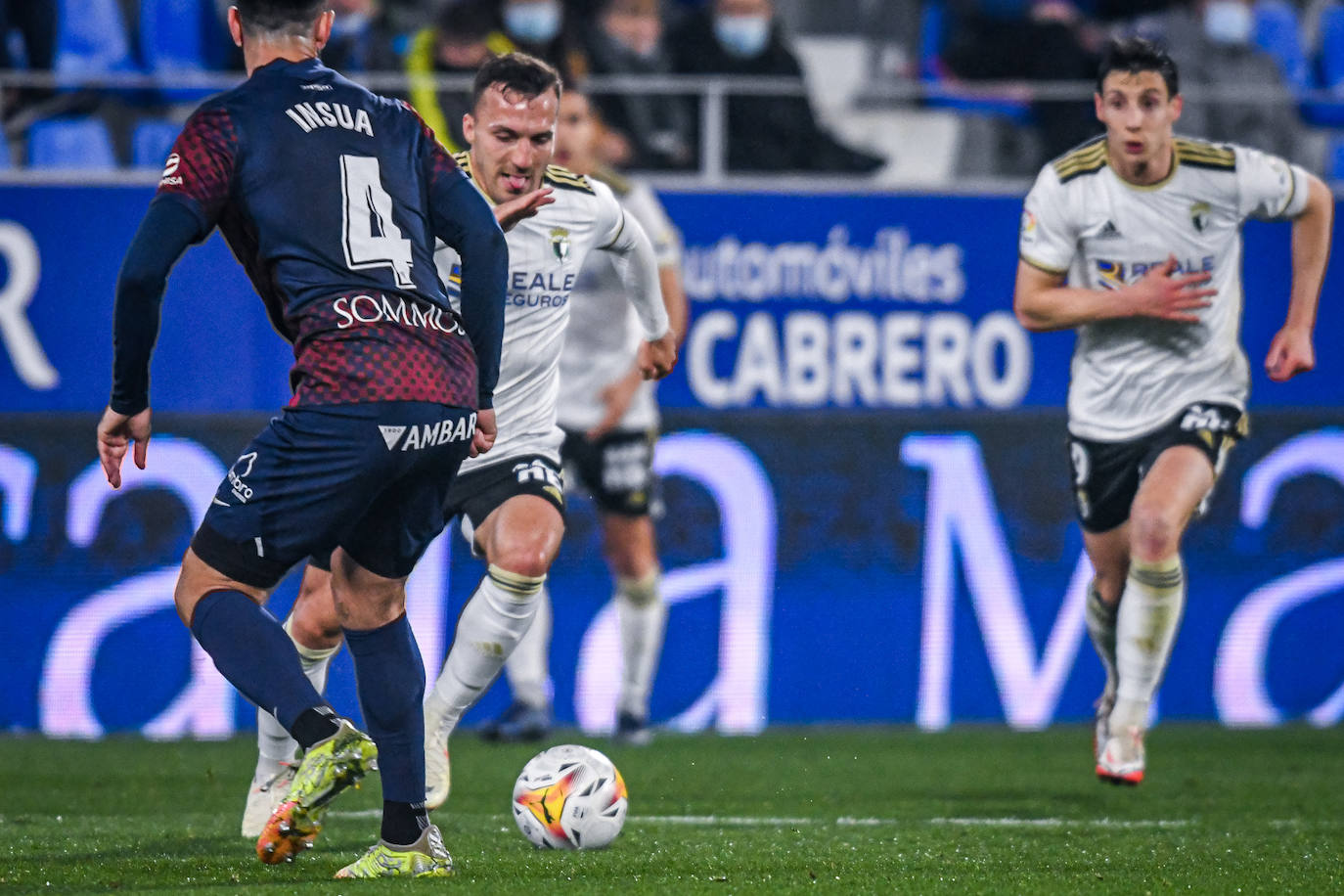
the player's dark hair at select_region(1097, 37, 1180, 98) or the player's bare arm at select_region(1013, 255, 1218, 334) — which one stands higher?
the player's dark hair at select_region(1097, 37, 1180, 98)

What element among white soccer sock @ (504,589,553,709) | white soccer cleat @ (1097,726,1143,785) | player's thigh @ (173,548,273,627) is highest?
player's thigh @ (173,548,273,627)

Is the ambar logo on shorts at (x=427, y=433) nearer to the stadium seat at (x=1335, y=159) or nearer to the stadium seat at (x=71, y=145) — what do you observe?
the stadium seat at (x=71, y=145)

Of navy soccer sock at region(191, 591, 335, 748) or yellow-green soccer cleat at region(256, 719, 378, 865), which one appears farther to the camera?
navy soccer sock at region(191, 591, 335, 748)

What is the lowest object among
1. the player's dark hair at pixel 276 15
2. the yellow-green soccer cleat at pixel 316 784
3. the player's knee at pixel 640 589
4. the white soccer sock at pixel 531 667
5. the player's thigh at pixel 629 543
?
the white soccer sock at pixel 531 667

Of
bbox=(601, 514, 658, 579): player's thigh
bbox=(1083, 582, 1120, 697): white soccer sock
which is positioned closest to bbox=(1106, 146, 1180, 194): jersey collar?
bbox=(1083, 582, 1120, 697): white soccer sock

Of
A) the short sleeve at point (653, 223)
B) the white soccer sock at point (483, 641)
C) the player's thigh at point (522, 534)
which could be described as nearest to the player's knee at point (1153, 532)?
the player's thigh at point (522, 534)

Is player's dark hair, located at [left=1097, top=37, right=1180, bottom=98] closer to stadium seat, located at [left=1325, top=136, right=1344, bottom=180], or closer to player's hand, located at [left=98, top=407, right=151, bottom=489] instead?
player's hand, located at [left=98, top=407, right=151, bottom=489]

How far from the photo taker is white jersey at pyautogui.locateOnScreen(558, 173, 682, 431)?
877 cm

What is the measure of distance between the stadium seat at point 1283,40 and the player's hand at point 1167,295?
584 centimetres

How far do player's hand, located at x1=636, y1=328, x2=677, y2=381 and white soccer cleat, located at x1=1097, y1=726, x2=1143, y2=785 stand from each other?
195 centimetres

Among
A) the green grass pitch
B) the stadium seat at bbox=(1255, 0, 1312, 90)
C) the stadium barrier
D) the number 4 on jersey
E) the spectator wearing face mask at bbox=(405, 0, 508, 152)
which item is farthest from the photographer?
the stadium seat at bbox=(1255, 0, 1312, 90)

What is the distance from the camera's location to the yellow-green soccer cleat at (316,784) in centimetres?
397

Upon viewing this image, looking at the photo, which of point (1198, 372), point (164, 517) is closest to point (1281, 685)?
point (1198, 372)

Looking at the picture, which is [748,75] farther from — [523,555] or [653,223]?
[523,555]
